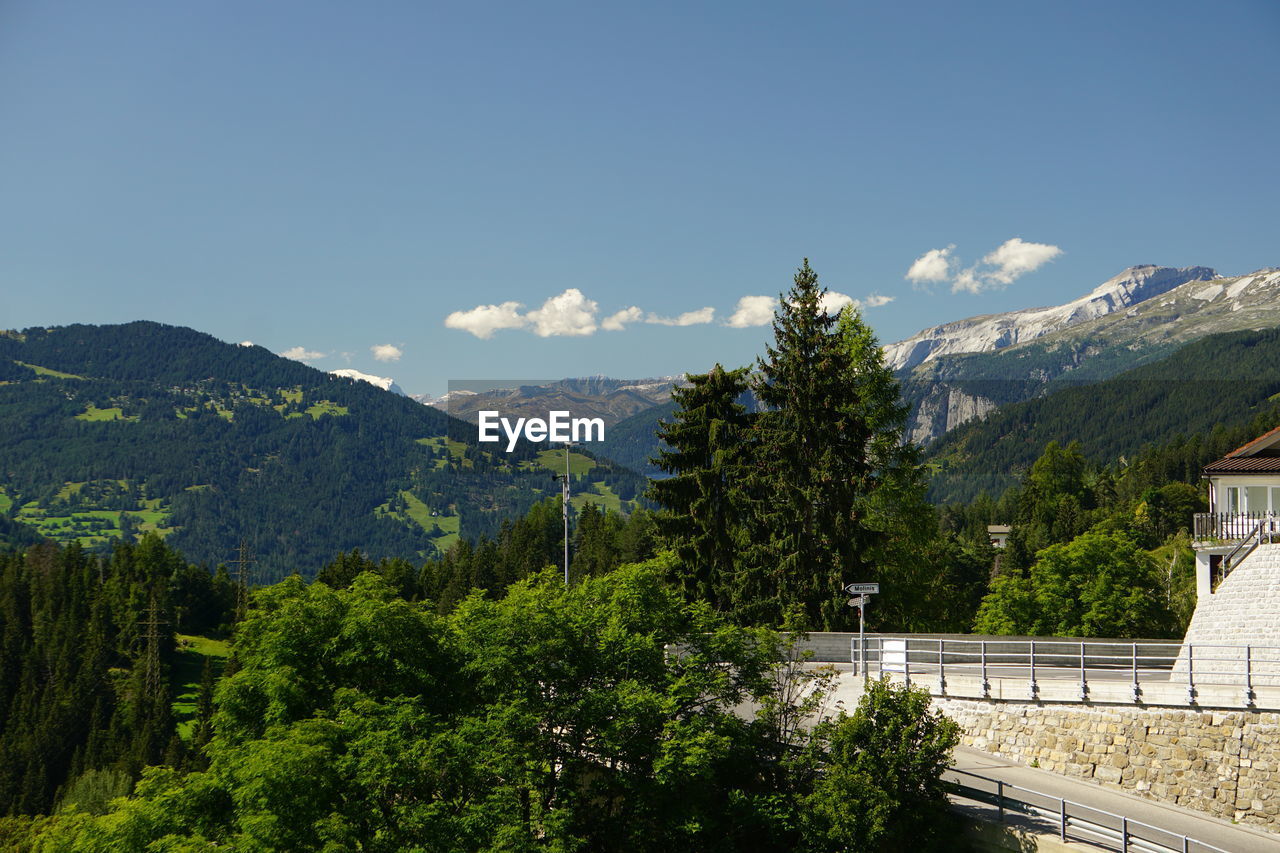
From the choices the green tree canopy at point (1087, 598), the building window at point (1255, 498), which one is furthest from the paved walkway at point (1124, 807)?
the green tree canopy at point (1087, 598)

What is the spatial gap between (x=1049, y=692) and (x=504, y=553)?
384 ft

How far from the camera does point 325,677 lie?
2281 cm

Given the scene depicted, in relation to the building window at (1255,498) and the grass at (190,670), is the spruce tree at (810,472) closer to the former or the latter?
the building window at (1255,498)

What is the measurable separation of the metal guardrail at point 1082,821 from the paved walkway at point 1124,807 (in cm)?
39

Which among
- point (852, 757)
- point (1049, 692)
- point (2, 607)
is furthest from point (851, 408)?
point (2, 607)

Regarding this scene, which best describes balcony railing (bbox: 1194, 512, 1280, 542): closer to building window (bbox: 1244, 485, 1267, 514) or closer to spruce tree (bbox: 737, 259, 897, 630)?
building window (bbox: 1244, 485, 1267, 514)

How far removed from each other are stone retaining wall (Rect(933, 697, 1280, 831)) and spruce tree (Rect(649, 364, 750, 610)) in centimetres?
1817

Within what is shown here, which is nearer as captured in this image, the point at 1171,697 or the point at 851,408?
the point at 1171,697

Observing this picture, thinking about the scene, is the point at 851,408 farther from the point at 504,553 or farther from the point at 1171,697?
the point at 504,553

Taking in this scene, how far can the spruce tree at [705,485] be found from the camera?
4200cm

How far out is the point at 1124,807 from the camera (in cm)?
2167

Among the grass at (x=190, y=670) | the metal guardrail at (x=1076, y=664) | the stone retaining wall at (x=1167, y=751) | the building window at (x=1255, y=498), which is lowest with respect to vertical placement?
the grass at (x=190, y=670)

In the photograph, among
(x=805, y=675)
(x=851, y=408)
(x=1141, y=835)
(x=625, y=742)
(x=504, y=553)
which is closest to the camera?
(x=1141, y=835)

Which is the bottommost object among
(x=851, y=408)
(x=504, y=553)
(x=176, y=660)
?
(x=176, y=660)
